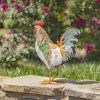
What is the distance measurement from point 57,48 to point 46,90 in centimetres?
51

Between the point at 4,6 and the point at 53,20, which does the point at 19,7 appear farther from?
the point at 53,20

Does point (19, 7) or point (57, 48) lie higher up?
point (19, 7)

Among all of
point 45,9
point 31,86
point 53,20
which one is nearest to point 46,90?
point 31,86

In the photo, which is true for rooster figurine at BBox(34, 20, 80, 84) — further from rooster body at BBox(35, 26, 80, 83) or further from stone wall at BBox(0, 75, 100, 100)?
stone wall at BBox(0, 75, 100, 100)

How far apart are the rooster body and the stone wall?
0.99 feet

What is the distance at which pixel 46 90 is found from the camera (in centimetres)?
535

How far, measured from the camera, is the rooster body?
5301 millimetres

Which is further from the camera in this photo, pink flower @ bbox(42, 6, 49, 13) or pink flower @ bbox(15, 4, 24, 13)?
pink flower @ bbox(15, 4, 24, 13)

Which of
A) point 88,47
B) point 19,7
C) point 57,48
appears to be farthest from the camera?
point 19,7

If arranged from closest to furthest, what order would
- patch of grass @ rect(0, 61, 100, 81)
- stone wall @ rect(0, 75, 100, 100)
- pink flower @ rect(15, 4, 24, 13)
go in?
stone wall @ rect(0, 75, 100, 100)
patch of grass @ rect(0, 61, 100, 81)
pink flower @ rect(15, 4, 24, 13)

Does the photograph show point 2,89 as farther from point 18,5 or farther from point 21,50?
point 18,5

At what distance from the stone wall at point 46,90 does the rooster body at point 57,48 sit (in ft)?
0.99

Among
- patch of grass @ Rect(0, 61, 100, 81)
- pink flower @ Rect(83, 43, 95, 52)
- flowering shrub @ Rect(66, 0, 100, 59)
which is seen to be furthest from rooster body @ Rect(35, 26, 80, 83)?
flowering shrub @ Rect(66, 0, 100, 59)

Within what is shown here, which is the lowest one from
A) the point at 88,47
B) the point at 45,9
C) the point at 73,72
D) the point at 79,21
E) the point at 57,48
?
the point at 73,72
